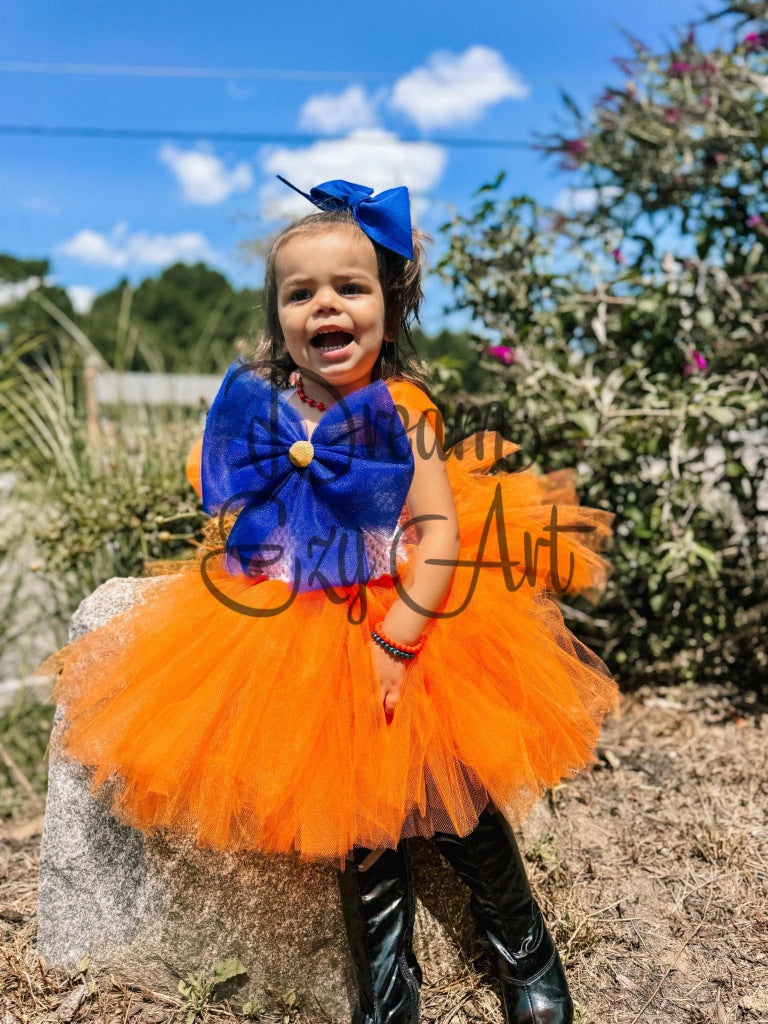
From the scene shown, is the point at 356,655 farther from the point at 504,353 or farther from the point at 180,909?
Result: the point at 504,353

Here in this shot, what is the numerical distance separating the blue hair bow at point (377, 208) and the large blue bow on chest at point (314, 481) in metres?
0.32

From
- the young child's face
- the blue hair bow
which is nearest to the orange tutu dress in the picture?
the young child's face

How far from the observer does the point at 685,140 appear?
10.3 feet

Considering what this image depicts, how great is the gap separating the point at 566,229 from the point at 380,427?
2.17 m

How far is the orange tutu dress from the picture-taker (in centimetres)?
141

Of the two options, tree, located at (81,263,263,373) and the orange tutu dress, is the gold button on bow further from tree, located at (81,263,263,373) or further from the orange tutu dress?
tree, located at (81,263,263,373)

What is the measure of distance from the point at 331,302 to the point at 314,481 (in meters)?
0.38

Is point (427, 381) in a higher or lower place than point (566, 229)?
lower

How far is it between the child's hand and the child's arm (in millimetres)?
37

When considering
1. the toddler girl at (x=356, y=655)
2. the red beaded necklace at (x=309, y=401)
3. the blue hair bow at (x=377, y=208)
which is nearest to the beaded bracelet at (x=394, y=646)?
the toddler girl at (x=356, y=655)

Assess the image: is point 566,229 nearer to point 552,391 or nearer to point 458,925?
point 552,391

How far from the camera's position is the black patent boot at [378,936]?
62.7 inches

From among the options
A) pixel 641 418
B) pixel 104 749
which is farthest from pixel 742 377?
pixel 104 749

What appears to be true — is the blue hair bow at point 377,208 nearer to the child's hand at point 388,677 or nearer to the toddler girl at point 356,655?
the toddler girl at point 356,655
